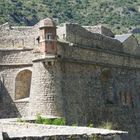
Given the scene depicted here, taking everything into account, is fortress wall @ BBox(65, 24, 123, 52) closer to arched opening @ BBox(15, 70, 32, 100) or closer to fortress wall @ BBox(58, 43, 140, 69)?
fortress wall @ BBox(58, 43, 140, 69)

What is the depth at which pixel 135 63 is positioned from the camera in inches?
1341

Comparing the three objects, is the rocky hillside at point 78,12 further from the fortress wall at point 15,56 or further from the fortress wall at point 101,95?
the fortress wall at point 15,56

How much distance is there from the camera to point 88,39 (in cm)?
2869

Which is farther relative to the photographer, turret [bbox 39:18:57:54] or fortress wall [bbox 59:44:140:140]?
fortress wall [bbox 59:44:140:140]

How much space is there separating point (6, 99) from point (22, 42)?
10.9ft

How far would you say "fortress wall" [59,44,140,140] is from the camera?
2646 centimetres

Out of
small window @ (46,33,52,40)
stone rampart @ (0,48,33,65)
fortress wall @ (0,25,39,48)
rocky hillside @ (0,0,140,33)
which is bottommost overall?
stone rampart @ (0,48,33,65)

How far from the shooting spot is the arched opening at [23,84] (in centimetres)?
2703

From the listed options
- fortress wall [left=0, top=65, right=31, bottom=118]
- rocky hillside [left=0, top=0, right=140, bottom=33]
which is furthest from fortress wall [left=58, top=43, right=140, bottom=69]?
rocky hillside [left=0, top=0, right=140, bottom=33]

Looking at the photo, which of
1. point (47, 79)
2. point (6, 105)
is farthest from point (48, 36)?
point (6, 105)

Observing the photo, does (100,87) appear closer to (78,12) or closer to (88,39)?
(88,39)

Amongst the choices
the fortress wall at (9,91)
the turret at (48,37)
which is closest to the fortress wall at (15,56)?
the fortress wall at (9,91)

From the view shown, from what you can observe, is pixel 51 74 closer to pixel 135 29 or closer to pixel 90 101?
pixel 90 101

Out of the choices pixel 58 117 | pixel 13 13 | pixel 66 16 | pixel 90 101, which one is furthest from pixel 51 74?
pixel 66 16
